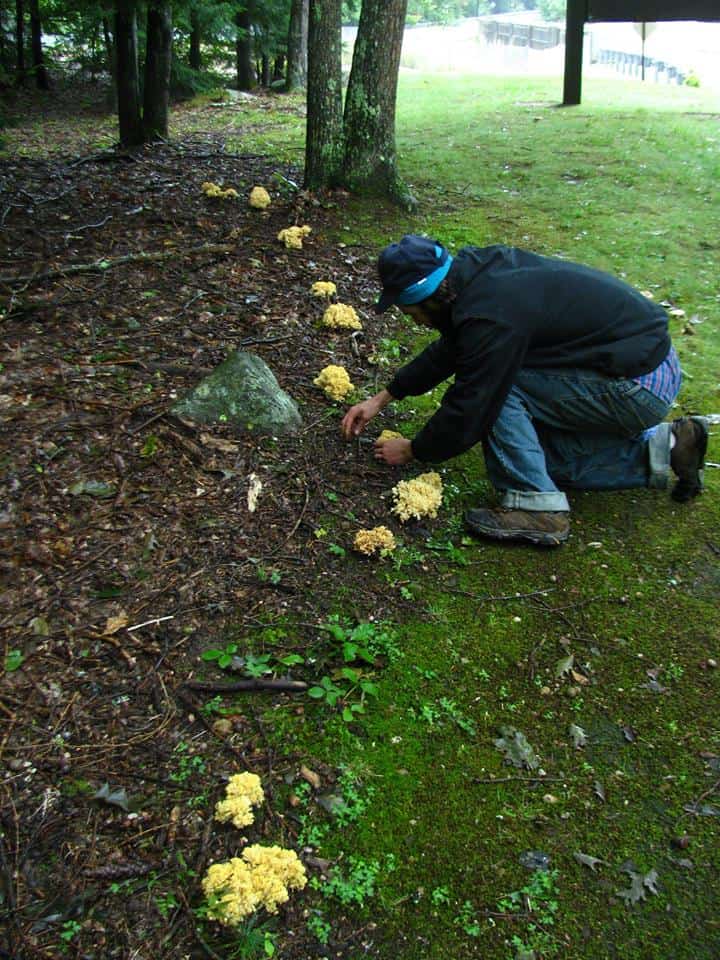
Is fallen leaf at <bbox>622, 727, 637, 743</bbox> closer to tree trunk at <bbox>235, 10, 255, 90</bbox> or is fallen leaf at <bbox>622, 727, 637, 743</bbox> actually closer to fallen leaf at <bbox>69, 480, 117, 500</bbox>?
fallen leaf at <bbox>69, 480, 117, 500</bbox>

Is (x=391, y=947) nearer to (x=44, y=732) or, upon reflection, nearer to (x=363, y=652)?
(x=363, y=652)

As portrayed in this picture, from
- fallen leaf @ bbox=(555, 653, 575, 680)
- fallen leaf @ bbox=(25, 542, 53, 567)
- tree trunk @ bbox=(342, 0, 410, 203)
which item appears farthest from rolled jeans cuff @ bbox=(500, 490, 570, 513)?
tree trunk @ bbox=(342, 0, 410, 203)

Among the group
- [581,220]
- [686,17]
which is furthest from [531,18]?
[581,220]

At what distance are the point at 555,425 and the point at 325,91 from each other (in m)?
4.88

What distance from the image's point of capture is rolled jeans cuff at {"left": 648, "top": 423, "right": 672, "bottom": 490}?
12.4 ft

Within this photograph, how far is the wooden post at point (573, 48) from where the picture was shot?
1127cm

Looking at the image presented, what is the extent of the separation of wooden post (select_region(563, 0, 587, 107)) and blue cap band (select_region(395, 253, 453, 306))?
9.88 metres

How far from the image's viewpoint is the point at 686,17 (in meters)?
10.6

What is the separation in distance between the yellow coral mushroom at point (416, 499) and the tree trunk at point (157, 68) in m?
7.22

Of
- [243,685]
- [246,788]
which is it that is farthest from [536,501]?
[246,788]

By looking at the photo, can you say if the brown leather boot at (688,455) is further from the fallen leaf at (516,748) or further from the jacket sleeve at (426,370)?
the fallen leaf at (516,748)

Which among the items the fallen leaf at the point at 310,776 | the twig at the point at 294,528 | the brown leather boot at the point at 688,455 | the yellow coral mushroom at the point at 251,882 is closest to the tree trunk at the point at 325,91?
the twig at the point at 294,528

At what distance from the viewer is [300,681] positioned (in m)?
2.81

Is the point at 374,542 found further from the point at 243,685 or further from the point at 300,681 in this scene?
the point at 243,685
